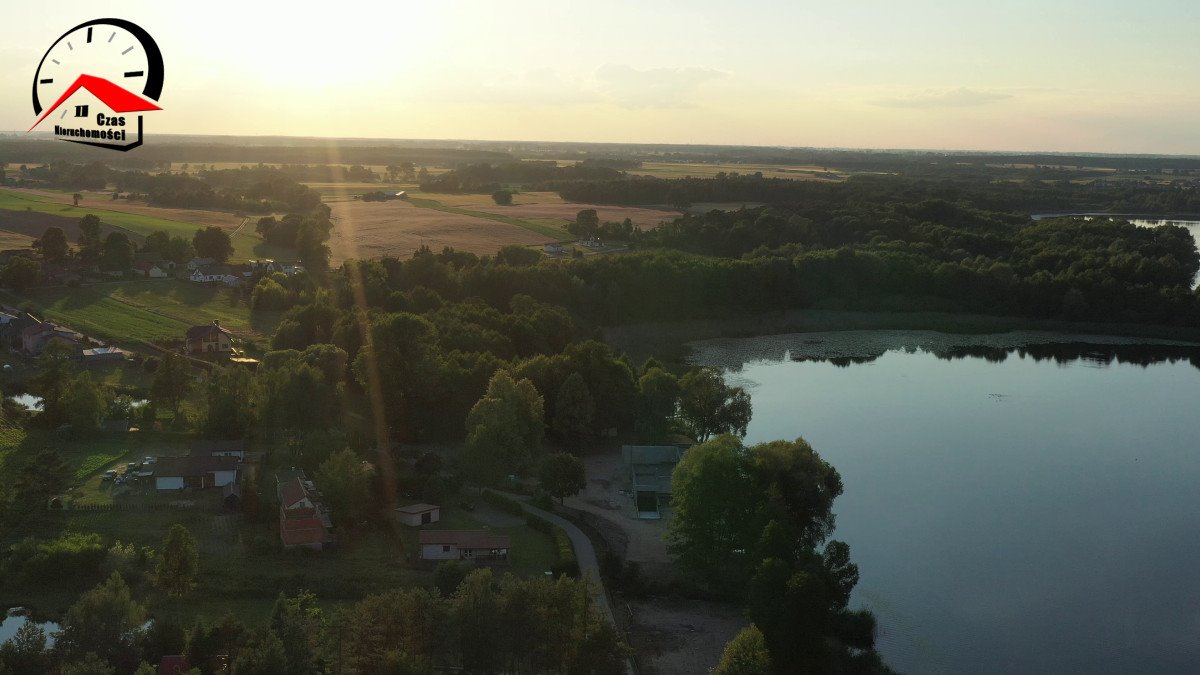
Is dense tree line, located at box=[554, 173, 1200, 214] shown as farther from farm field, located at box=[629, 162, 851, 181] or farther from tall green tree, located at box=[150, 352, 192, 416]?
tall green tree, located at box=[150, 352, 192, 416]

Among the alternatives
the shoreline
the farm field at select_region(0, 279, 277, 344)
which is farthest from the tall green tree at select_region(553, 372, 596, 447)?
the shoreline

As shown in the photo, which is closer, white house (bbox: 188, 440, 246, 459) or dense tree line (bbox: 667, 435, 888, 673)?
dense tree line (bbox: 667, 435, 888, 673)

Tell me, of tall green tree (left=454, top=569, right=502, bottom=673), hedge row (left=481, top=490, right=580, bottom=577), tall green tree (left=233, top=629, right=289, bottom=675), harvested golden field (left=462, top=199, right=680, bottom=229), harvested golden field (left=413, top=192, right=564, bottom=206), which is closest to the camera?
tall green tree (left=233, top=629, right=289, bottom=675)

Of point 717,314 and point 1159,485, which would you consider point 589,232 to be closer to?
point 717,314

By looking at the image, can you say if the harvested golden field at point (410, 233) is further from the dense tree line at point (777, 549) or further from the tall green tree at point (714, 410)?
the dense tree line at point (777, 549)

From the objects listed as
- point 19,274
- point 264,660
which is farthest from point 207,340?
point 264,660

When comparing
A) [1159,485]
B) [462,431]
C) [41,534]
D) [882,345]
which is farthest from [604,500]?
[882,345]
